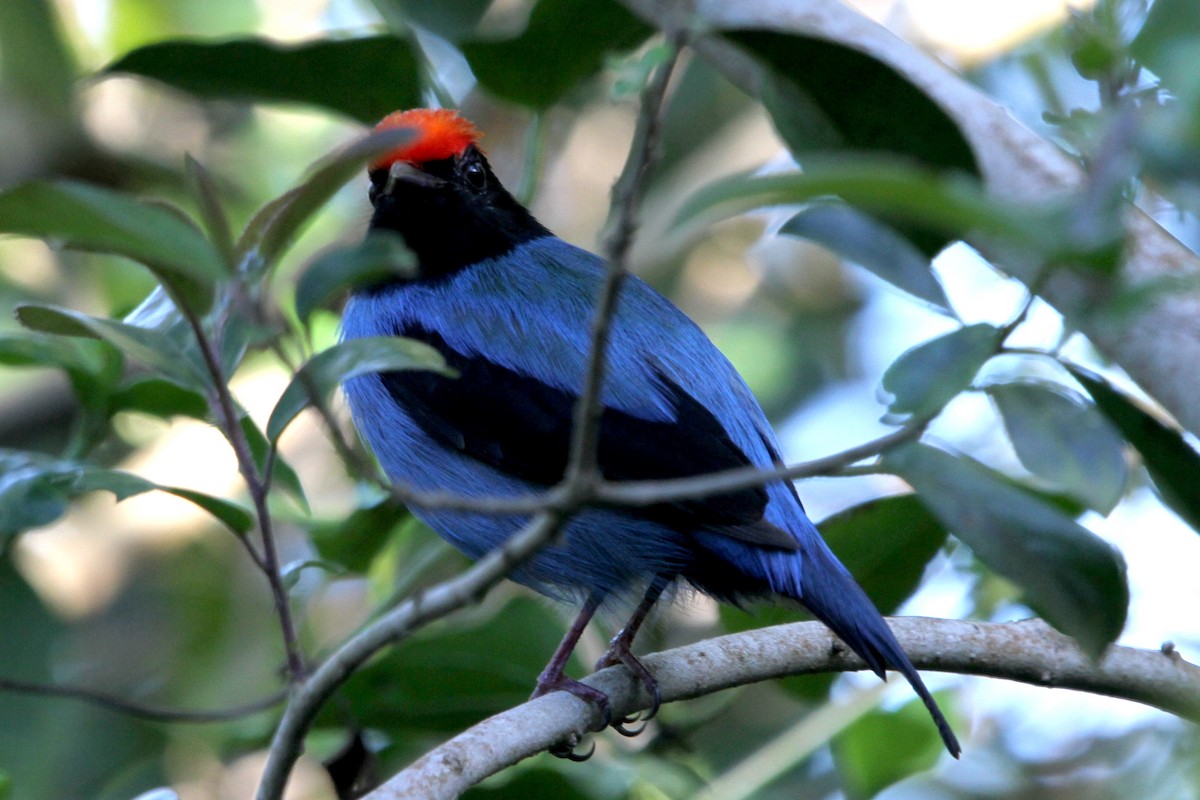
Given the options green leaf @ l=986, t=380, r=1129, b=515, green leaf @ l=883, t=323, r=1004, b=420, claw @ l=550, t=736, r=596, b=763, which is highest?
green leaf @ l=883, t=323, r=1004, b=420

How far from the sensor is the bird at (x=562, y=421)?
3240 mm

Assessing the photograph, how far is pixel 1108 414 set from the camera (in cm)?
260

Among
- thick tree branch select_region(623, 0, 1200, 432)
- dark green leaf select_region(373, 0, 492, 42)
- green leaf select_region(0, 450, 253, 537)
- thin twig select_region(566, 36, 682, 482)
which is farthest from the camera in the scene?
dark green leaf select_region(373, 0, 492, 42)

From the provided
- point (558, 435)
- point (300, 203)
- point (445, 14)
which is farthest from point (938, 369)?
point (445, 14)

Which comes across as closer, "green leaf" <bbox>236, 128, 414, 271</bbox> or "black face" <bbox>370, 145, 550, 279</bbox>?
"green leaf" <bbox>236, 128, 414, 271</bbox>

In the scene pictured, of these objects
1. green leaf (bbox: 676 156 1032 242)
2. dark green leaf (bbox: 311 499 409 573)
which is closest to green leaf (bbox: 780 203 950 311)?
green leaf (bbox: 676 156 1032 242)

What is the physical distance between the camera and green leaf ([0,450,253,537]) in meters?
2.57

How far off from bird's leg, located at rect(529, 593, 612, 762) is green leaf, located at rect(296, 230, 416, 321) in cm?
163

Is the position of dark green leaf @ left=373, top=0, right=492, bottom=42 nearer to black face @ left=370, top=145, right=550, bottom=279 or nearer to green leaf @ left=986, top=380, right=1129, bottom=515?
black face @ left=370, top=145, right=550, bottom=279

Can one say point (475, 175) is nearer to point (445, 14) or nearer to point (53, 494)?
point (445, 14)

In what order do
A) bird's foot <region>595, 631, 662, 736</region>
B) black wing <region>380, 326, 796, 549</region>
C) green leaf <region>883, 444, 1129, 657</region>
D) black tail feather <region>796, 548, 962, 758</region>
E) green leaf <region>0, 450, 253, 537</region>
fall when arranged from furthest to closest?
bird's foot <region>595, 631, 662, 736</region> → black wing <region>380, 326, 796, 549</region> → black tail feather <region>796, 548, 962, 758</region> → green leaf <region>0, 450, 253, 537</region> → green leaf <region>883, 444, 1129, 657</region>

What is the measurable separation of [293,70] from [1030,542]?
7.86 ft

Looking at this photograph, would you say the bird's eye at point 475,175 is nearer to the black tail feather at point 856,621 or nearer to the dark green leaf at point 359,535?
the dark green leaf at point 359,535

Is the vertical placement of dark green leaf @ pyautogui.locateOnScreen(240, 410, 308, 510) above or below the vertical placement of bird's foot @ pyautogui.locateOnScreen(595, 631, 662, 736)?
above
